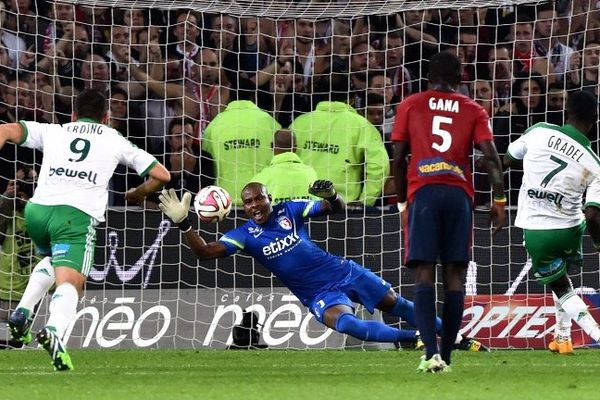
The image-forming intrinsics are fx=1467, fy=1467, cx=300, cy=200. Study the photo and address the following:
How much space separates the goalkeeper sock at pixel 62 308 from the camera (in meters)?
9.26

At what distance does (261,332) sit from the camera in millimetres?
13273

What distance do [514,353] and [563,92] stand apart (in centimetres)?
348

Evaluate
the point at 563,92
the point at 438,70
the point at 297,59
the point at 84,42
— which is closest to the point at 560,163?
the point at 438,70

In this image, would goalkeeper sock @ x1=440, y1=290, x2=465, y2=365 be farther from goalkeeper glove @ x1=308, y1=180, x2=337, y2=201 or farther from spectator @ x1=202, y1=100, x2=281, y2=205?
spectator @ x1=202, y1=100, x2=281, y2=205

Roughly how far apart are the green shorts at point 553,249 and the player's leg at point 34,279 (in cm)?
372

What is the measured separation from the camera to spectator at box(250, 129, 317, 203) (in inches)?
500

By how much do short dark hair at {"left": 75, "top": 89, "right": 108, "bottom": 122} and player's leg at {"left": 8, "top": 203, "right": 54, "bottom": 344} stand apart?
700 mm

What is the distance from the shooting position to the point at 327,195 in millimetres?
10945

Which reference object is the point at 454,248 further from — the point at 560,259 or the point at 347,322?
the point at 560,259

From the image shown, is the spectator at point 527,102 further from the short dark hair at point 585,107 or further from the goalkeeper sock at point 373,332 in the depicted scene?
the goalkeeper sock at point 373,332

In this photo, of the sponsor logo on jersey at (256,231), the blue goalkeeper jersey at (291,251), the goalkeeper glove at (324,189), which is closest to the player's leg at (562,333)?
the blue goalkeeper jersey at (291,251)

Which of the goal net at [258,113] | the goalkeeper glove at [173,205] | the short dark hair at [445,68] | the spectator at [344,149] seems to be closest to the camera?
the short dark hair at [445,68]

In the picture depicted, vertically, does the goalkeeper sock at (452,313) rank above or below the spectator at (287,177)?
below

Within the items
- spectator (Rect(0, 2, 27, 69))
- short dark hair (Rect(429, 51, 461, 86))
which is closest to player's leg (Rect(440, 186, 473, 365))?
short dark hair (Rect(429, 51, 461, 86))
